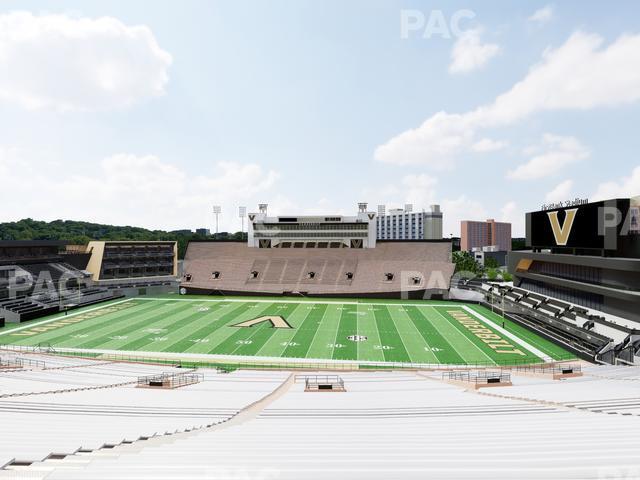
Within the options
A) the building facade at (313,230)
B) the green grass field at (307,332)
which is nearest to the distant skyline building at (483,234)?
the building facade at (313,230)

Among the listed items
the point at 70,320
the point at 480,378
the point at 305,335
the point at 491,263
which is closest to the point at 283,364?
the point at 305,335

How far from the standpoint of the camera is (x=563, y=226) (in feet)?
132

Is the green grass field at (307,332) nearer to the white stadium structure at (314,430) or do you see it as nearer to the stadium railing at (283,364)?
the stadium railing at (283,364)

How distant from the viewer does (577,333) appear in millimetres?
35156

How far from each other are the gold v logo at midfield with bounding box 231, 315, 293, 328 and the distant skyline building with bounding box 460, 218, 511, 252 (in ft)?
522

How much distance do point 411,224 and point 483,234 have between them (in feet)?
130

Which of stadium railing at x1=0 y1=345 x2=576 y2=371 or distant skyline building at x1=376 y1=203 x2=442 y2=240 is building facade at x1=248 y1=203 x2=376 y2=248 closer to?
stadium railing at x1=0 y1=345 x2=576 y2=371

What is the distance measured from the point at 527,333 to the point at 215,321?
101ft

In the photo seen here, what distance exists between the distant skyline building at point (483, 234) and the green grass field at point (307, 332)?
14586 centimetres

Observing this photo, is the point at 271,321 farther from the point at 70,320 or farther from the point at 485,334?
the point at 70,320

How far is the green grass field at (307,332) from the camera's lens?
32.3 meters

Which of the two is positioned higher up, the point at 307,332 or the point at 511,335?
the point at 511,335

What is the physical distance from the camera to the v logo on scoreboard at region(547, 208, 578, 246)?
127 ft

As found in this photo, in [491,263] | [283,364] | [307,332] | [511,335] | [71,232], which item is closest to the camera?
[283,364]
